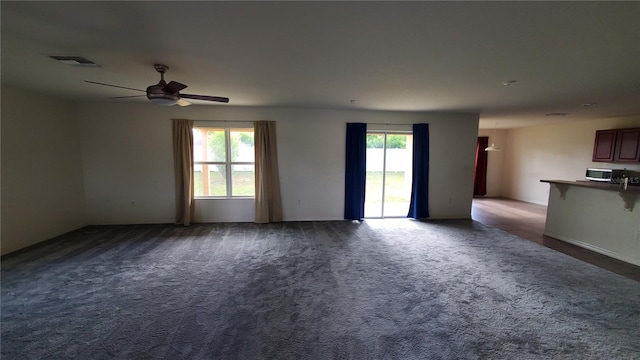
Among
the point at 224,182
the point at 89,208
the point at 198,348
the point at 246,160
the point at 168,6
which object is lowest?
the point at 198,348

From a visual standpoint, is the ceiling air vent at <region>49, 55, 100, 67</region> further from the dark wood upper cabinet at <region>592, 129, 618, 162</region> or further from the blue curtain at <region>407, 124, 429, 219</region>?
the dark wood upper cabinet at <region>592, 129, 618, 162</region>

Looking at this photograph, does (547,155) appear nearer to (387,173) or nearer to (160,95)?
(387,173)

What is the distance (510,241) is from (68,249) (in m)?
7.11

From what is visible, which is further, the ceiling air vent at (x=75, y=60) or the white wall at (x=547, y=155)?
the white wall at (x=547, y=155)

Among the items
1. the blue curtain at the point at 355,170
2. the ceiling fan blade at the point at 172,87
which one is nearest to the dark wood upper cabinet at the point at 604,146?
the blue curtain at the point at 355,170

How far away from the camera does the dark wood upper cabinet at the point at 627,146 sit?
5.52 m

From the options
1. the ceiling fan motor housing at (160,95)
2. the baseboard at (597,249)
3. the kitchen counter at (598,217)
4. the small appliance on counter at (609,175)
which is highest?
the ceiling fan motor housing at (160,95)

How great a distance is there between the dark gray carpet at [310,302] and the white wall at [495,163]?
225 inches

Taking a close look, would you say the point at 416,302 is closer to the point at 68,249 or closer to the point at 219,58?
the point at 219,58

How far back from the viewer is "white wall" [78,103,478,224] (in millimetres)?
5066

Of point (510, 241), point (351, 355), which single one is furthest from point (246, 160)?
point (510, 241)

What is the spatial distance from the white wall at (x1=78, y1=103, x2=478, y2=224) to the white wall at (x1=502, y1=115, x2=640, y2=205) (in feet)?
11.3

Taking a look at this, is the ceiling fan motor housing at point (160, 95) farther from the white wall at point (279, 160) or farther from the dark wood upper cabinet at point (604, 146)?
the dark wood upper cabinet at point (604, 146)

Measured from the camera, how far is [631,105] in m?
4.69
